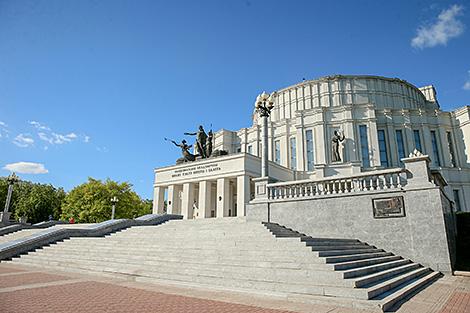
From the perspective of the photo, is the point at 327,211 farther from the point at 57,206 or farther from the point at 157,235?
the point at 57,206

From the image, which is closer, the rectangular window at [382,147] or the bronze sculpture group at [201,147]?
the bronze sculpture group at [201,147]

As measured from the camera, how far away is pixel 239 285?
26.0 feet

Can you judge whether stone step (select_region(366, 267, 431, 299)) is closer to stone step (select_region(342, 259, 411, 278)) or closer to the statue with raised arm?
stone step (select_region(342, 259, 411, 278))

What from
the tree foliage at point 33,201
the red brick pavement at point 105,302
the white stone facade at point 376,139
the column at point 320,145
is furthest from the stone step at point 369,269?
the tree foliage at point 33,201

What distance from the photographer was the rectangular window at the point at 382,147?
37188 mm

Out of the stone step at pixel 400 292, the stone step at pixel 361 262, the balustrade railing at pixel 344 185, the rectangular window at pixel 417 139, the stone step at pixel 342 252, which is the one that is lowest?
the stone step at pixel 400 292

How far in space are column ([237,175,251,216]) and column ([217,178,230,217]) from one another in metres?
1.44

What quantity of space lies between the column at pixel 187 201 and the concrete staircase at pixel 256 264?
12442 mm

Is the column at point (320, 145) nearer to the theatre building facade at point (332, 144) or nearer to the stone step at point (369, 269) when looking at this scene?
the theatre building facade at point (332, 144)

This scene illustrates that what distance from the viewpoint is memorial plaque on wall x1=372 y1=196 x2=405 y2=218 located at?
1195 centimetres

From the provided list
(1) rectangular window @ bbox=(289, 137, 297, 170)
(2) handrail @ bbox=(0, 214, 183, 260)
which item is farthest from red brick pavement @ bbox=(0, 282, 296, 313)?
(1) rectangular window @ bbox=(289, 137, 297, 170)

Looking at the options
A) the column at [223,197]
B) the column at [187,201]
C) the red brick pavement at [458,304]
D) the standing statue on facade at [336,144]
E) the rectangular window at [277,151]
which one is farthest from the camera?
the rectangular window at [277,151]

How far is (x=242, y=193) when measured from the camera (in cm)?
2444

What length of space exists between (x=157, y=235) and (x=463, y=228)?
17137mm
